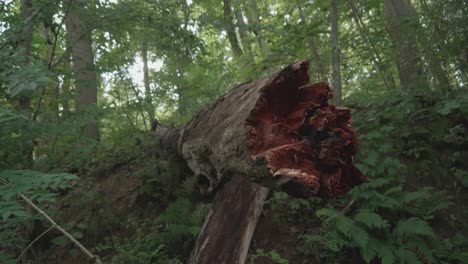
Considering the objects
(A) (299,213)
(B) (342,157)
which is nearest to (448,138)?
(A) (299,213)

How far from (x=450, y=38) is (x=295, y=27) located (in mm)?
2362

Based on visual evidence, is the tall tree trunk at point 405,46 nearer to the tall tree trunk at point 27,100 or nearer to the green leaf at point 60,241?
the tall tree trunk at point 27,100

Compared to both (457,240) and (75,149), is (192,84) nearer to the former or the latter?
(75,149)

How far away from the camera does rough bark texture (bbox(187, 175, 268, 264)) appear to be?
2.87 metres

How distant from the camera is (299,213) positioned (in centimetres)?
432

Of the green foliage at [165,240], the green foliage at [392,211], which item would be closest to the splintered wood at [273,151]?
the green foliage at [165,240]

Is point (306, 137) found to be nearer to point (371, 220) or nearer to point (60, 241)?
point (371, 220)

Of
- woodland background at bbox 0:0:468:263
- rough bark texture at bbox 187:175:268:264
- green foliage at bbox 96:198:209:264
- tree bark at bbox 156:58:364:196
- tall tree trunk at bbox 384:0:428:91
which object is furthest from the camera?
tall tree trunk at bbox 384:0:428:91

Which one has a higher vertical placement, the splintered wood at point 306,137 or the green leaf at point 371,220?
the splintered wood at point 306,137

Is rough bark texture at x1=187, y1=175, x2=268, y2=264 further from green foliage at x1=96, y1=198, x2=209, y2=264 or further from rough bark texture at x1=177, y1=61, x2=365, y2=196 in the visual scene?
green foliage at x1=96, y1=198, x2=209, y2=264

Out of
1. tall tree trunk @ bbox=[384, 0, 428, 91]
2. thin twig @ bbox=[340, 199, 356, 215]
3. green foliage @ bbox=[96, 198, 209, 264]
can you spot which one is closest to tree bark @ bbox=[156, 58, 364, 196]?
green foliage @ bbox=[96, 198, 209, 264]

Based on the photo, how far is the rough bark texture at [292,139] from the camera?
83.0 inches

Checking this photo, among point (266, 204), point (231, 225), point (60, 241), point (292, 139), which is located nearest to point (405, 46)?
point (266, 204)

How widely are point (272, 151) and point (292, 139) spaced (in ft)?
0.98
